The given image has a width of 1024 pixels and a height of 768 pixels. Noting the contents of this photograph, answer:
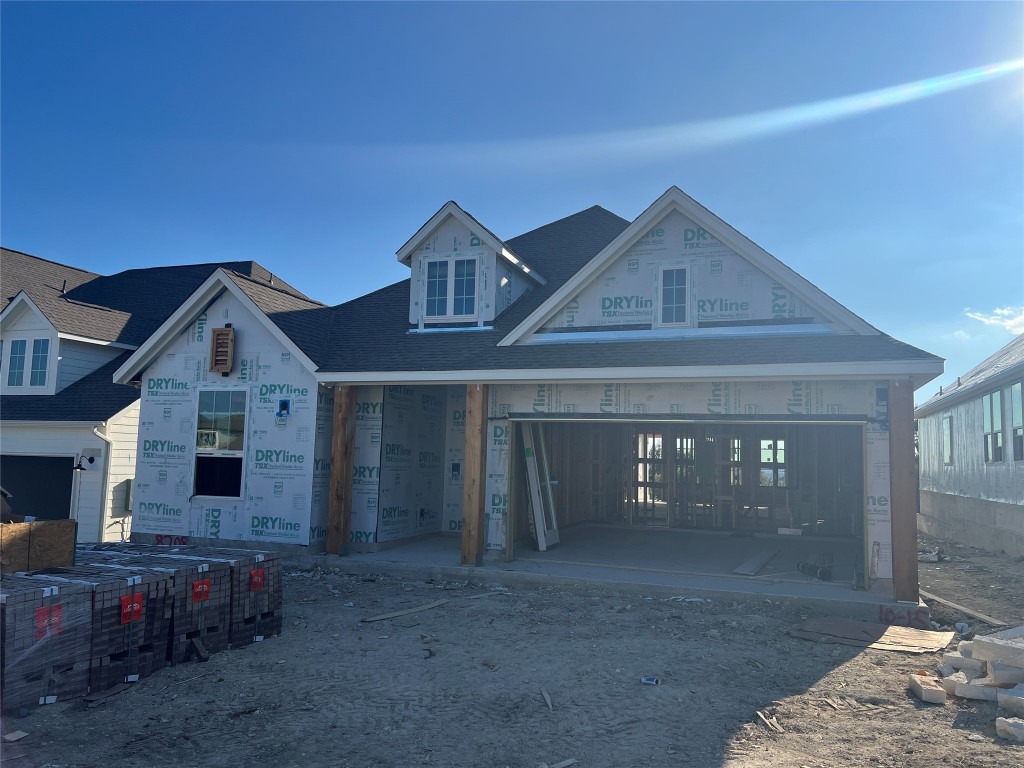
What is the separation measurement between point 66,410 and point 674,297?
1377 centimetres

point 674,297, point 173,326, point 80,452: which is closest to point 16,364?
point 80,452

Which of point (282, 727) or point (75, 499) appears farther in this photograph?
point (75, 499)

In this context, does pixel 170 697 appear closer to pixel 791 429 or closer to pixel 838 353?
pixel 838 353

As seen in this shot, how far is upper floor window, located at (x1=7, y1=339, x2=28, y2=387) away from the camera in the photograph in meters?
17.5

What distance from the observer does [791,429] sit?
16594mm

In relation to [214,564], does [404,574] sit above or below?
below

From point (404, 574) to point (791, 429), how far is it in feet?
31.3

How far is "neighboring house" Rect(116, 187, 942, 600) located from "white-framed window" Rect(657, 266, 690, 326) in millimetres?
35

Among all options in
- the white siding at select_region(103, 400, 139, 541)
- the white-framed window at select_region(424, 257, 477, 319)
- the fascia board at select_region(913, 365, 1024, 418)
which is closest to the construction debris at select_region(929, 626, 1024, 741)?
the fascia board at select_region(913, 365, 1024, 418)

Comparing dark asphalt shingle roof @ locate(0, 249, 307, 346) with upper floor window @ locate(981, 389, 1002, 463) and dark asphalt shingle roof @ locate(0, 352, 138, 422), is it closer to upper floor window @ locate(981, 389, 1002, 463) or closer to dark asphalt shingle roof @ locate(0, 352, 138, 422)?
dark asphalt shingle roof @ locate(0, 352, 138, 422)

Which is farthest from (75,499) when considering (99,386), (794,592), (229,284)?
(794,592)

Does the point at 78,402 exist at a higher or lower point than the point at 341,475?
higher

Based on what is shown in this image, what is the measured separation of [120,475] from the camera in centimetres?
1647

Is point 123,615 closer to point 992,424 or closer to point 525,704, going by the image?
point 525,704
